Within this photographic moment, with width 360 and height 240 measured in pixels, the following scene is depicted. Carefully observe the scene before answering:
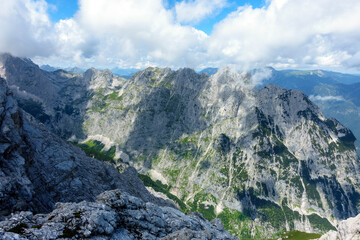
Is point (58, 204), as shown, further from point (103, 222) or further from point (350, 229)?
point (350, 229)

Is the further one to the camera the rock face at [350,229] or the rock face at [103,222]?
the rock face at [350,229]

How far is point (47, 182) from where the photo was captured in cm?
4703

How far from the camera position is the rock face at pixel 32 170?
33.7m

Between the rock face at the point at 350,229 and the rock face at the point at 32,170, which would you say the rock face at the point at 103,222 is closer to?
the rock face at the point at 32,170

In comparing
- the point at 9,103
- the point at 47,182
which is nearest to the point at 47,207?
the point at 47,182

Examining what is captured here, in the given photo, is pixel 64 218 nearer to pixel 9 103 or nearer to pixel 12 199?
pixel 12 199

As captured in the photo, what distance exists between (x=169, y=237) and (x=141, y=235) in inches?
167

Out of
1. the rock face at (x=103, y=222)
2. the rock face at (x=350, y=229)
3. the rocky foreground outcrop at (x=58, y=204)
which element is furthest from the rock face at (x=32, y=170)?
the rock face at (x=350, y=229)

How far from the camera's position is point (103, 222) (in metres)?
24.8

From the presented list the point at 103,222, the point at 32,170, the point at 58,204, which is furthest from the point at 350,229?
the point at 32,170

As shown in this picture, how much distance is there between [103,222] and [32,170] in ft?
107

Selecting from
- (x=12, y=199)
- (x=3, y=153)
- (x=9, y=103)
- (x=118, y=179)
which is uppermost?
(x=9, y=103)

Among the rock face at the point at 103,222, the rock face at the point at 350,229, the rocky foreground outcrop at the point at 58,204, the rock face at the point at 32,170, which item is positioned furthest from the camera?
the rock face at the point at 350,229

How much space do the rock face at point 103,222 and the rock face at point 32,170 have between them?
11638mm
